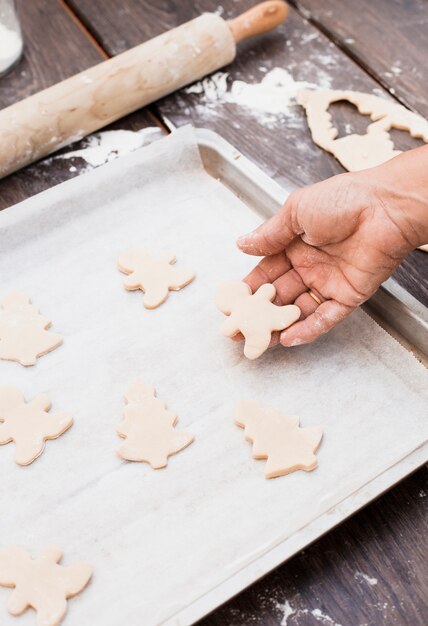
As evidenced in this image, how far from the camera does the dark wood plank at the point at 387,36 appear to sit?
1739 millimetres

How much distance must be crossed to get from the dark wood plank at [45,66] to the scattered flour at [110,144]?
22 millimetres

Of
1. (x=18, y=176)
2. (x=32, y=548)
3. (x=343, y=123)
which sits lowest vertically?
(x=32, y=548)

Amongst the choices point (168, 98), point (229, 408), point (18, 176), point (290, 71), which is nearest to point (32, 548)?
point (229, 408)

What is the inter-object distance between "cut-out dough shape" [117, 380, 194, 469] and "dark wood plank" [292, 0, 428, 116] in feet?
3.26

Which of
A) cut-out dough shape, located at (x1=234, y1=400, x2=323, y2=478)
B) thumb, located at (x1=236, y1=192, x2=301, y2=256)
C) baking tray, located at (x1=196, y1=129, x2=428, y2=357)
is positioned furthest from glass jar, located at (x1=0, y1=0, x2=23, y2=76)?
cut-out dough shape, located at (x1=234, y1=400, x2=323, y2=478)

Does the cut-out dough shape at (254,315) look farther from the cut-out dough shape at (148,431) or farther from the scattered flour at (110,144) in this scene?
the scattered flour at (110,144)

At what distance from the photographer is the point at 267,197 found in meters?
1.45

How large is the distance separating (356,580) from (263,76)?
1258 mm

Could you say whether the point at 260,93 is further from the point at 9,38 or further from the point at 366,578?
the point at 366,578

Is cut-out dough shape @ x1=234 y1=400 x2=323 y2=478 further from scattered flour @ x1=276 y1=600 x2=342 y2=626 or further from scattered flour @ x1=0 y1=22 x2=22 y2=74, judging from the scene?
scattered flour @ x1=0 y1=22 x2=22 y2=74

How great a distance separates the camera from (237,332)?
1.25m

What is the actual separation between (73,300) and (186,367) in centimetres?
28

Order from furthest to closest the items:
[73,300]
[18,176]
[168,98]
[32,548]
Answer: [168,98]
[18,176]
[73,300]
[32,548]

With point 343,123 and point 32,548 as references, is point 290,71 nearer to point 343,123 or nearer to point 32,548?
point 343,123
